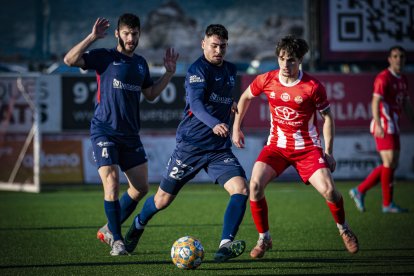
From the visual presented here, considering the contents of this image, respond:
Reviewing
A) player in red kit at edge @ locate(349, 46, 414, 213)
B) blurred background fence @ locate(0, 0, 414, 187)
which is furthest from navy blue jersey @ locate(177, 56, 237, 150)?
blurred background fence @ locate(0, 0, 414, 187)

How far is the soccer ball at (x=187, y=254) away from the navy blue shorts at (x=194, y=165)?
862 mm

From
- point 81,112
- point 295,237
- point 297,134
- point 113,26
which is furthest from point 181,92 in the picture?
point 113,26

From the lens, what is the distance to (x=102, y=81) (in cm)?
764

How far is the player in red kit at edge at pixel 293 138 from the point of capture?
7.15 m

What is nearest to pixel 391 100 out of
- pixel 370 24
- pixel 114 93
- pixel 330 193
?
pixel 330 193

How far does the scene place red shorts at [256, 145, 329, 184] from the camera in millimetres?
7250

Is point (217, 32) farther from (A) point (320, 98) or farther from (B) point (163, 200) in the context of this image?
(B) point (163, 200)

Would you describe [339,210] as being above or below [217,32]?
below

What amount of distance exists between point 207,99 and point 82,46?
1.32 meters

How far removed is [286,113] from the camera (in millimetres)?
7391

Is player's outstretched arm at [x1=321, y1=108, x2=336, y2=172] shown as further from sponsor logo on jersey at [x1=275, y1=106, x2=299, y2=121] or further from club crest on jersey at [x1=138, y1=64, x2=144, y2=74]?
club crest on jersey at [x1=138, y1=64, x2=144, y2=74]

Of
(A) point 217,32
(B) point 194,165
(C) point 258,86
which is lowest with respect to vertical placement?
(B) point 194,165

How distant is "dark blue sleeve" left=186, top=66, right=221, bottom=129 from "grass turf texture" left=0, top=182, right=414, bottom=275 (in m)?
1.35

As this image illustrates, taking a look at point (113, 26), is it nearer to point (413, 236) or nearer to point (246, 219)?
point (246, 219)
